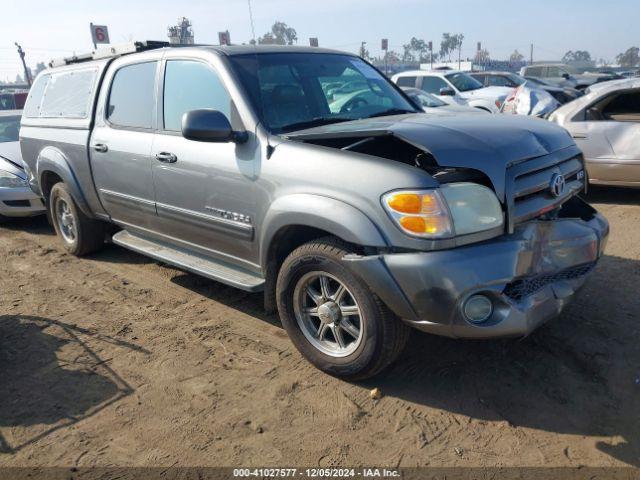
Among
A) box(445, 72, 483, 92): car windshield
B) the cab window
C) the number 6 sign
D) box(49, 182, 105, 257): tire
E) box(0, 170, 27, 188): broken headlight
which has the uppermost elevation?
the number 6 sign

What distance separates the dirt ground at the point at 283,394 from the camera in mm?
2627

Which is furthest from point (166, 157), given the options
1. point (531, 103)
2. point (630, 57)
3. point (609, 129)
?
point (630, 57)

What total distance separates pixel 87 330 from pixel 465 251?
2884 mm

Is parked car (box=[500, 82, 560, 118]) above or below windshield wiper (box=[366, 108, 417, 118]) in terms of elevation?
below

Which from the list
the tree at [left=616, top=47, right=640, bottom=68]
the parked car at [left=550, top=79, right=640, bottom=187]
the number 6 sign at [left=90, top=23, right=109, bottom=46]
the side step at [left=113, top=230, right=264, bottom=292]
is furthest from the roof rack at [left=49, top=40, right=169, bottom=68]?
the tree at [left=616, top=47, right=640, bottom=68]

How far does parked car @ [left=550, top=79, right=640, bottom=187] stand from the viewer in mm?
6324

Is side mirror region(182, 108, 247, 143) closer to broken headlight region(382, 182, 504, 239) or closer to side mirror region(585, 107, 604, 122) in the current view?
broken headlight region(382, 182, 504, 239)

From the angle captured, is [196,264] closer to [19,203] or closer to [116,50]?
[116,50]

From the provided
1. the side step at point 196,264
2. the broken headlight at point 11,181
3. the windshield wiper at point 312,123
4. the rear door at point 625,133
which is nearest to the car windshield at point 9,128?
the broken headlight at point 11,181

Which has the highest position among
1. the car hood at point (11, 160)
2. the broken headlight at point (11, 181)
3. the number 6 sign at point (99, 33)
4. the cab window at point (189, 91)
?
the number 6 sign at point (99, 33)

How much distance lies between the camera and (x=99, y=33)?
19609 millimetres

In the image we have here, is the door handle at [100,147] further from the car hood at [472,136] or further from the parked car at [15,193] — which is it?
the parked car at [15,193]

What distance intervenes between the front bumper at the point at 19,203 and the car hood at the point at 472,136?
16.9ft

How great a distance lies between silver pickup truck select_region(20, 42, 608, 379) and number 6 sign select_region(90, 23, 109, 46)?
660 inches
